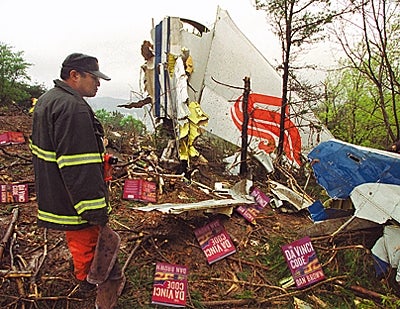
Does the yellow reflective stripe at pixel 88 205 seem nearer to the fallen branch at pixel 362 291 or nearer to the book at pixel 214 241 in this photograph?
the book at pixel 214 241

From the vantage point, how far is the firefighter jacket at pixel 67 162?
2.21m

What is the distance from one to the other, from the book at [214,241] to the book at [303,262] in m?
0.57

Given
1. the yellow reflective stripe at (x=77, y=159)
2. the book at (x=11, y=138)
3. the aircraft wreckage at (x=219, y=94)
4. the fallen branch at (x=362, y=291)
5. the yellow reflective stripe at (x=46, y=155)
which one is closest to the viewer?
the yellow reflective stripe at (x=77, y=159)

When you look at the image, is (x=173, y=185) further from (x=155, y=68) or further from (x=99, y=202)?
(x=155, y=68)

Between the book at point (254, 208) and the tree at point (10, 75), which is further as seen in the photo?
the tree at point (10, 75)

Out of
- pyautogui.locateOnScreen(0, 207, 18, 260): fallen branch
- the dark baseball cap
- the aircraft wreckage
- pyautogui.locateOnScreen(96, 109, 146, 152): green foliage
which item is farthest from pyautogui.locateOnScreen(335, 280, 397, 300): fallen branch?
pyautogui.locateOnScreen(96, 109, 146, 152): green foliage

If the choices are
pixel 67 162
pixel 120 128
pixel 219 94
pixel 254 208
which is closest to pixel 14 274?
pixel 67 162

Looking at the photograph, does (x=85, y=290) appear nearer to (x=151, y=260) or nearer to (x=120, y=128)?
(x=151, y=260)

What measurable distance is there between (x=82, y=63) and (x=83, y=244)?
47.6 inches

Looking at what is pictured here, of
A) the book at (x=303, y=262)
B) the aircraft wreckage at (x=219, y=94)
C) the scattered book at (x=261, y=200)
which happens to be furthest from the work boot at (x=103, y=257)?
the aircraft wreckage at (x=219, y=94)

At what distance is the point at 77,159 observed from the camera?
2.21 metres

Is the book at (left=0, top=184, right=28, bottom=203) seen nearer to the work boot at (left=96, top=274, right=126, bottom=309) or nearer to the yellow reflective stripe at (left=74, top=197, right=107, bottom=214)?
the work boot at (left=96, top=274, right=126, bottom=309)

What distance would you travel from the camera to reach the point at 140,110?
29.3ft

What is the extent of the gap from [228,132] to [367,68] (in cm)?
294
